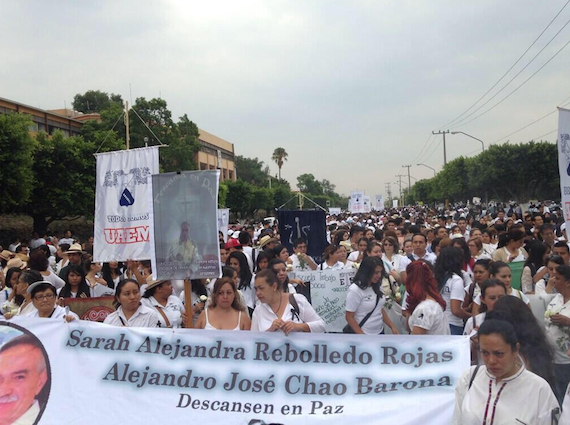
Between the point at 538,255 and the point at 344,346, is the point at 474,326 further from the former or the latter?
the point at 538,255

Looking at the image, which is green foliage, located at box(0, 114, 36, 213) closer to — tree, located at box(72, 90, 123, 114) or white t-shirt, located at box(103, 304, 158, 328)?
white t-shirt, located at box(103, 304, 158, 328)

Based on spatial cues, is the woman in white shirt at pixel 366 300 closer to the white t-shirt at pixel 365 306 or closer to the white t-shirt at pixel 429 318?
the white t-shirt at pixel 365 306

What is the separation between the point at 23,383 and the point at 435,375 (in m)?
3.16

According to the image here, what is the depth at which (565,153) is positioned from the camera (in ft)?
22.8

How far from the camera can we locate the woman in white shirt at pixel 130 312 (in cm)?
509

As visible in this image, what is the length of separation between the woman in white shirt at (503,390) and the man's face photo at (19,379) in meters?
3.23

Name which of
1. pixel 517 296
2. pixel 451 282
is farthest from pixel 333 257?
pixel 517 296

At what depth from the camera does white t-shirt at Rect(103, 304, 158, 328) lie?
5.09m

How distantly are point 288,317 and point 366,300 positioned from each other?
1065mm

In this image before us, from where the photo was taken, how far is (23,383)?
4.57 metres

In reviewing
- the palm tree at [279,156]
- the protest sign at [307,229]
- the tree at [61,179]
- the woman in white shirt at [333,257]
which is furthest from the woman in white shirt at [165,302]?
the palm tree at [279,156]

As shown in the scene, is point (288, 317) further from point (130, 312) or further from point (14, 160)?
point (14, 160)

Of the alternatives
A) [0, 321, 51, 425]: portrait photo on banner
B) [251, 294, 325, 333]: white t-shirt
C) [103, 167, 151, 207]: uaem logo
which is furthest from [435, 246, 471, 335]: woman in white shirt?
[103, 167, 151, 207]: uaem logo

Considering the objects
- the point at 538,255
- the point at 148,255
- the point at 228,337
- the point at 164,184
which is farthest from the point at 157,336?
the point at 538,255
